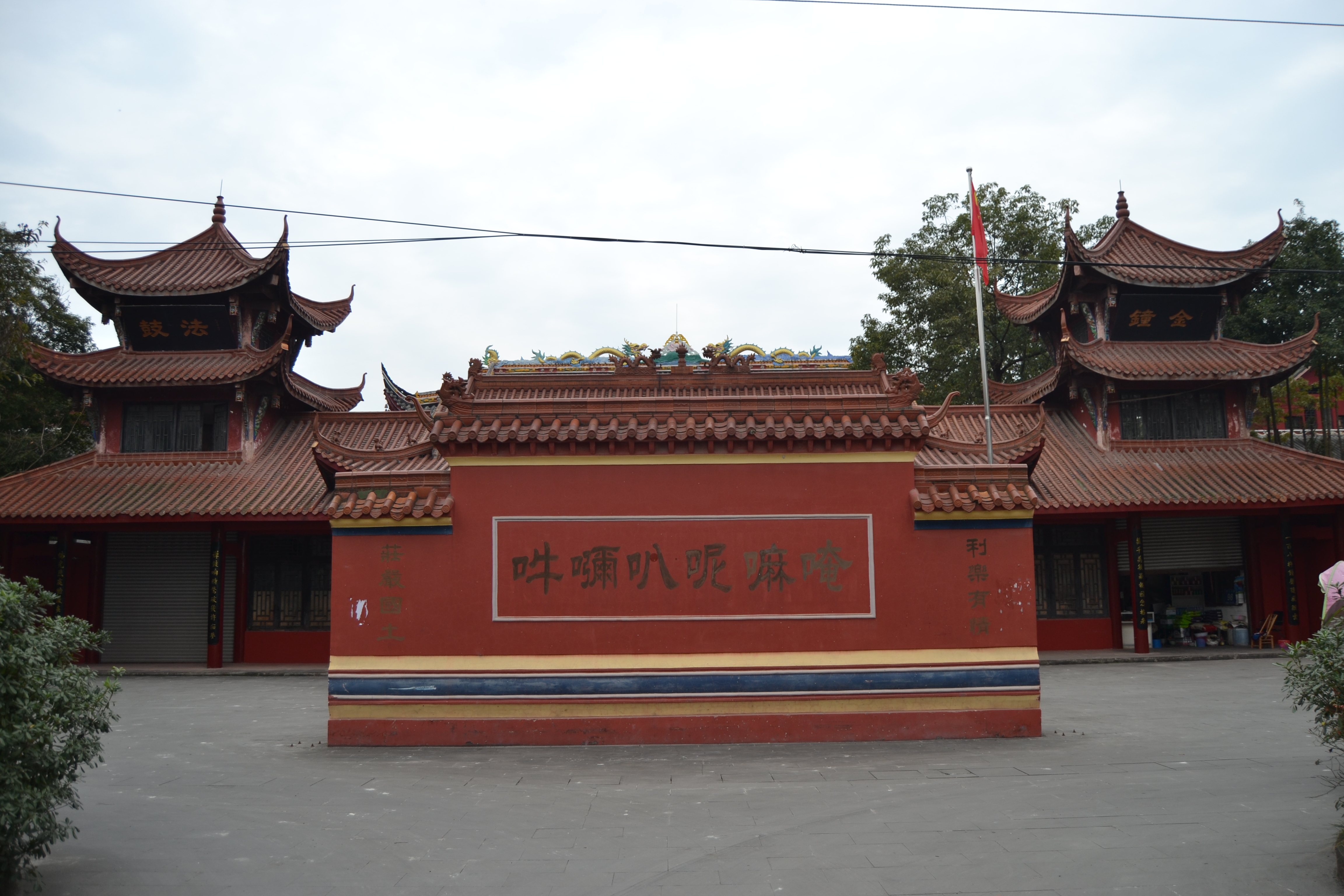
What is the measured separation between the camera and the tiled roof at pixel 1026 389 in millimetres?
22359

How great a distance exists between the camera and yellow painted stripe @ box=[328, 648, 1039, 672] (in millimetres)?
10492

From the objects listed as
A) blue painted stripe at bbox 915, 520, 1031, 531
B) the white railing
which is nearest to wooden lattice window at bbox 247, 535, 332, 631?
blue painted stripe at bbox 915, 520, 1031, 531

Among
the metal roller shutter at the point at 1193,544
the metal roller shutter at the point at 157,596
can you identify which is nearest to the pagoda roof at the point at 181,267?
the metal roller shutter at the point at 157,596

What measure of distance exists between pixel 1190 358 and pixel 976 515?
14.4 meters

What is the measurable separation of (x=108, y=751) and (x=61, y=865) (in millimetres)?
5082

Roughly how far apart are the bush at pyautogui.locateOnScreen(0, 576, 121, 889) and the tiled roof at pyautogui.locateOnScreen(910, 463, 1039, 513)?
827 cm

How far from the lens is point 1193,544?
2112 cm

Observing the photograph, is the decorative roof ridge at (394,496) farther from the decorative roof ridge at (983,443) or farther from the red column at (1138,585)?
the red column at (1138,585)

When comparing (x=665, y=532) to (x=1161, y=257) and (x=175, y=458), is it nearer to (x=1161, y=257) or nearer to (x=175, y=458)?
(x=175, y=458)

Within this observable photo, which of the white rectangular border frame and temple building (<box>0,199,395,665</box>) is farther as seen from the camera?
temple building (<box>0,199,395,665</box>)

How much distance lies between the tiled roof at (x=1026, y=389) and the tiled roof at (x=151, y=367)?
1804 centimetres

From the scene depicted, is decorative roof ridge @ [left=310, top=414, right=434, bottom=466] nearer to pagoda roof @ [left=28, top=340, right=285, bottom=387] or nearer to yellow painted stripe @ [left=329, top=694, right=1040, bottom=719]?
yellow painted stripe @ [left=329, top=694, right=1040, bottom=719]

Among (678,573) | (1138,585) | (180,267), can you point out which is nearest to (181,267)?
(180,267)

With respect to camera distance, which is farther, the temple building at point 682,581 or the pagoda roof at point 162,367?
Answer: the pagoda roof at point 162,367
